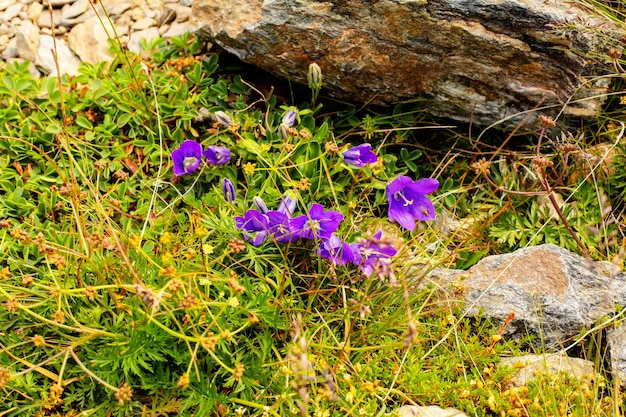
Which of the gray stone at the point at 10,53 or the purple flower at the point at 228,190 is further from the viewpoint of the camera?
the gray stone at the point at 10,53

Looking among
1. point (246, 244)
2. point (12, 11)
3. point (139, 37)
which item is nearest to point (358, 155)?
point (246, 244)

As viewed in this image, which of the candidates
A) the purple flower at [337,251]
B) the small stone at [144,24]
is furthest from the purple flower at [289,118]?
the small stone at [144,24]

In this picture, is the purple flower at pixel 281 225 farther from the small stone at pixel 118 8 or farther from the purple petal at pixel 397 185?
the small stone at pixel 118 8

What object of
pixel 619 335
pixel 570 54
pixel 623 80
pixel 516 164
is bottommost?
pixel 619 335

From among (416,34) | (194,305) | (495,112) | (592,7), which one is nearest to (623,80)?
(592,7)

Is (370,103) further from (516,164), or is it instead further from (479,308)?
(479,308)

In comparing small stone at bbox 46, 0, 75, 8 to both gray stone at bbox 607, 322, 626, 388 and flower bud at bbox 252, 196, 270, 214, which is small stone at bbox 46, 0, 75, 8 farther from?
gray stone at bbox 607, 322, 626, 388
